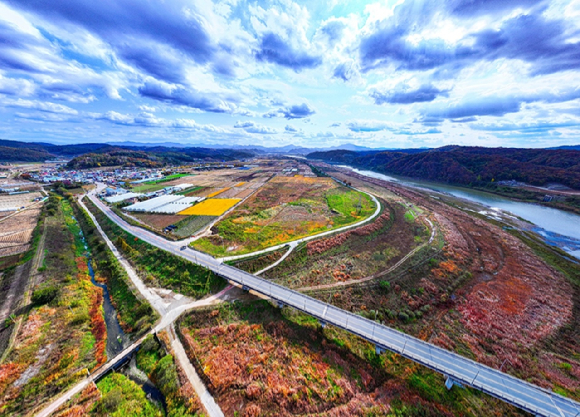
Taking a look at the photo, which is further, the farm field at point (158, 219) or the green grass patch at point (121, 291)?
the farm field at point (158, 219)

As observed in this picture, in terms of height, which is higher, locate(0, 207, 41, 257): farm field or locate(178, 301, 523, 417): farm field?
locate(0, 207, 41, 257): farm field

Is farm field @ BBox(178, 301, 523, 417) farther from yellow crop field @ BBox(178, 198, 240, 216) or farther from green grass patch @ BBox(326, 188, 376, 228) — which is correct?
yellow crop field @ BBox(178, 198, 240, 216)

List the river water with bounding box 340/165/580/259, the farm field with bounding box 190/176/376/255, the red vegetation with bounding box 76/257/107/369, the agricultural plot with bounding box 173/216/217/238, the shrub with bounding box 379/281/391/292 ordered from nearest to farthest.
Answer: the red vegetation with bounding box 76/257/107/369, the shrub with bounding box 379/281/391/292, the farm field with bounding box 190/176/376/255, the agricultural plot with bounding box 173/216/217/238, the river water with bounding box 340/165/580/259

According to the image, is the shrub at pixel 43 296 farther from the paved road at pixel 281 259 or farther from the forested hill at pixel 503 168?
the forested hill at pixel 503 168

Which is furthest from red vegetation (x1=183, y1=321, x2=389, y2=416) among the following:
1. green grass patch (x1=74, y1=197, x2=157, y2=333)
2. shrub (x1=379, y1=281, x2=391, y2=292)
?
shrub (x1=379, y1=281, x2=391, y2=292)

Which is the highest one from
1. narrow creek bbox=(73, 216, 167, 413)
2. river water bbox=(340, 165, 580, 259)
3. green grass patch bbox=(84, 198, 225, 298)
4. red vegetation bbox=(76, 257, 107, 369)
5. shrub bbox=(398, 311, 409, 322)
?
green grass patch bbox=(84, 198, 225, 298)

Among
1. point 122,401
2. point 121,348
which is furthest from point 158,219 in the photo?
point 122,401

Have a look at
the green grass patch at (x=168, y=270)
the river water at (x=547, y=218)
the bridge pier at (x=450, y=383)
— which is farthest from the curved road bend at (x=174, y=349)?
the river water at (x=547, y=218)
